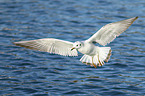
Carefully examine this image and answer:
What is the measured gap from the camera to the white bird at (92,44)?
9.45 m

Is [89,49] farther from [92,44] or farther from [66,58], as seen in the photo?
[66,58]

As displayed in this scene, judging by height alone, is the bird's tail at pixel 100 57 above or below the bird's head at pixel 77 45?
below

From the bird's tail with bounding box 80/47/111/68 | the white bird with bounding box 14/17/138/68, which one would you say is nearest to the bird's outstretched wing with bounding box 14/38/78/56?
the white bird with bounding box 14/17/138/68

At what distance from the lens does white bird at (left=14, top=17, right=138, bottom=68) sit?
945cm

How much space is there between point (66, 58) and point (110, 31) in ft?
15.0

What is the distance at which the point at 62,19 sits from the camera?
1891cm

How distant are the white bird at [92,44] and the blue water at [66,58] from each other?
1.34 m

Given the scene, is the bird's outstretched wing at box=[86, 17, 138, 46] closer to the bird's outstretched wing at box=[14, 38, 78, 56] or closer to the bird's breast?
the bird's breast

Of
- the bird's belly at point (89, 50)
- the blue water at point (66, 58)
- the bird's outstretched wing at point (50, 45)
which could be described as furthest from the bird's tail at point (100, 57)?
the blue water at point (66, 58)

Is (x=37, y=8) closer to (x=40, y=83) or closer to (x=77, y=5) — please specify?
(x=77, y=5)

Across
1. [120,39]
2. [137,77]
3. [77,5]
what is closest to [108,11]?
[77,5]

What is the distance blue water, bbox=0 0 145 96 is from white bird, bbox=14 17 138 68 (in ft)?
4.39

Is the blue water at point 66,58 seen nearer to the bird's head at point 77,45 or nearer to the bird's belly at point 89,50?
the bird's belly at point 89,50

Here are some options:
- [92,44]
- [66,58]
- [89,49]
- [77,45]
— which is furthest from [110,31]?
[66,58]
